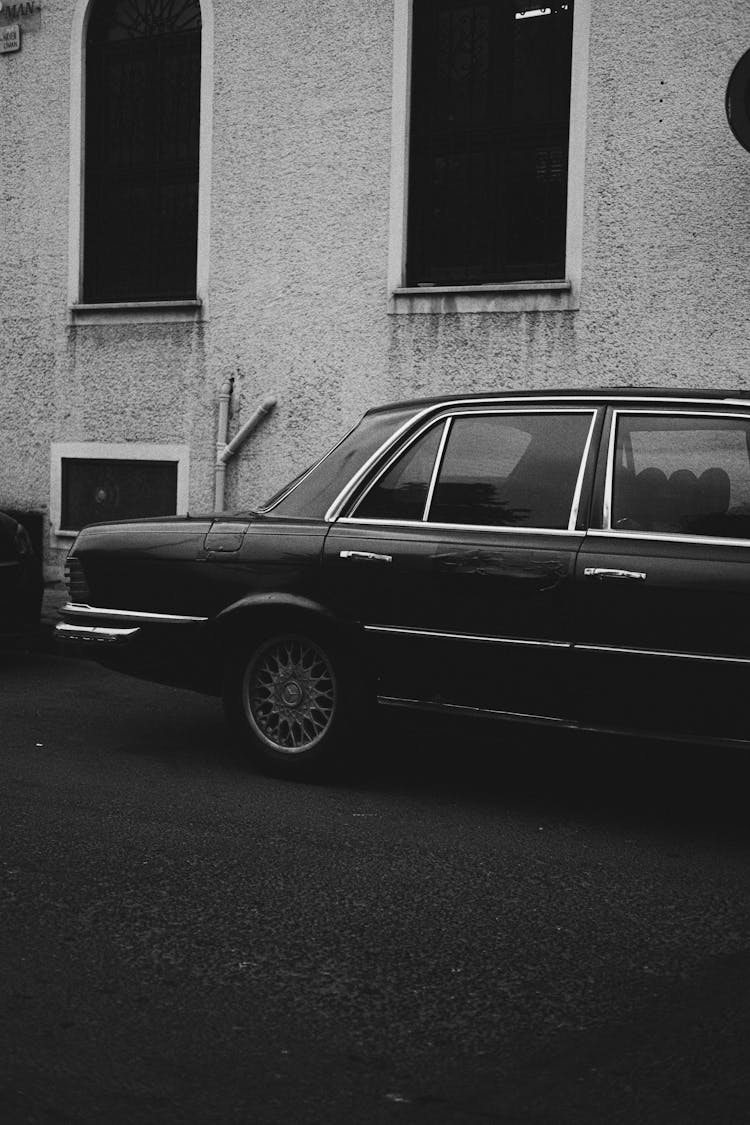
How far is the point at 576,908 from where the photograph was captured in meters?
4.55

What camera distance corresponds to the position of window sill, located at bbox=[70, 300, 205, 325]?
1302 centimetres

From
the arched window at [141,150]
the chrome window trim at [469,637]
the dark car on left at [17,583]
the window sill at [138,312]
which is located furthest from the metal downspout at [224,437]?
the chrome window trim at [469,637]

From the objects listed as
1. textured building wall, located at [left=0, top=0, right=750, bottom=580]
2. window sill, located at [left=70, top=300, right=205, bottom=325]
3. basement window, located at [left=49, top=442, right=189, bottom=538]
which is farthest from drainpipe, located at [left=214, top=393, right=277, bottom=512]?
window sill, located at [left=70, top=300, right=205, bottom=325]

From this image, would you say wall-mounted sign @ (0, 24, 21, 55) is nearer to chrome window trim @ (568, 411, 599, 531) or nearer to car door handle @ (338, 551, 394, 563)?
car door handle @ (338, 551, 394, 563)

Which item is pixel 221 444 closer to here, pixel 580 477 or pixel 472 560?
pixel 472 560

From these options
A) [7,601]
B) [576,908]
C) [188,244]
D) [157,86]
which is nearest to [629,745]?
[576,908]

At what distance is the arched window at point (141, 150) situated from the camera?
1334cm

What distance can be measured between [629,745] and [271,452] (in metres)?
7.65

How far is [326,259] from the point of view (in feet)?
40.6

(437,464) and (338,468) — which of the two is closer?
(437,464)

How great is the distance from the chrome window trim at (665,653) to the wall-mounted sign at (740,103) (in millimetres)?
6195

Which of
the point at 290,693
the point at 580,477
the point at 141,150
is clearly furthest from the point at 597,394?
the point at 141,150

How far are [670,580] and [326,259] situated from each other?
770 centimetres

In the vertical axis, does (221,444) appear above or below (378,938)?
above
